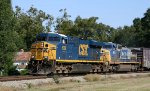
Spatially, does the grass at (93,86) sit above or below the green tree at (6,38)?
below

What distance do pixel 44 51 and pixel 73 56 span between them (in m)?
4.26

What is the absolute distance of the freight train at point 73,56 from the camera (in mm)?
30672

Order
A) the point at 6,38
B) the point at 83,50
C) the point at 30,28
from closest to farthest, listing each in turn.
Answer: the point at 83,50
the point at 6,38
the point at 30,28

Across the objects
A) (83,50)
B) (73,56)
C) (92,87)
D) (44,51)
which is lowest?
(92,87)

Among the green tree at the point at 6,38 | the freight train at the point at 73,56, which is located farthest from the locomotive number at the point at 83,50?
the green tree at the point at 6,38

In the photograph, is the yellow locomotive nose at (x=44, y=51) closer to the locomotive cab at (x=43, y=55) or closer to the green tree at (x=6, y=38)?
the locomotive cab at (x=43, y=55)

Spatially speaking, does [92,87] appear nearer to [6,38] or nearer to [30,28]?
[6,38]

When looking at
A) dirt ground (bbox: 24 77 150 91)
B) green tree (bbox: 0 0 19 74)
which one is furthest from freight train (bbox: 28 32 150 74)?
green tree (bbox: 0 0 19 74)

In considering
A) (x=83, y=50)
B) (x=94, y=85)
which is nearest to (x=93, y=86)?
(x=94, y=85)

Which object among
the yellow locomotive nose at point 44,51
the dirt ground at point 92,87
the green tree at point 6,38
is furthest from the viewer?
the green tree at point 6,38

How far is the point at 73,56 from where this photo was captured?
112ft

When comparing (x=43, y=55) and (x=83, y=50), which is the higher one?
(x=83, y=50)

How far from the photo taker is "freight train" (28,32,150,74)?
30.7 meters

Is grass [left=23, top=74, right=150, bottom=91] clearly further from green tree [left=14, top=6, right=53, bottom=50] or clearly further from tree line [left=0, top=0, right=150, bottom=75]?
green tree [left=14, top=6, right=53, bottom=50]
